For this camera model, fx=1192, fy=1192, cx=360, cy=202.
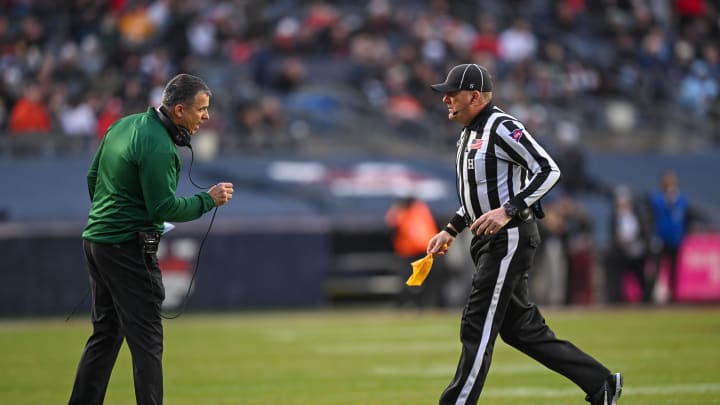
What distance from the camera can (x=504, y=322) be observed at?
301 inches

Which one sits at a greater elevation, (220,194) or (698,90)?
(698,90)

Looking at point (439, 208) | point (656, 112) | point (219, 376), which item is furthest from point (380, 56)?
point (219, 376)

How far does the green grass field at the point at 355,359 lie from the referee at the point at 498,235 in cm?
133

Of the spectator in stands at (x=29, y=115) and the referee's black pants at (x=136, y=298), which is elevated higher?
the spectator in stands at (x=29, y=115)

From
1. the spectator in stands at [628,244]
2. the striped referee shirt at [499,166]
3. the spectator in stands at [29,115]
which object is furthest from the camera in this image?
the spectator in stands at [29,115]

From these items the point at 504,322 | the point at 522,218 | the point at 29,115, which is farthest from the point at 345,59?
the point at 522,218

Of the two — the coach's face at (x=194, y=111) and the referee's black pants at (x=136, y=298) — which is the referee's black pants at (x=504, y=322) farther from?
the coach's face at (x=194, y=111)

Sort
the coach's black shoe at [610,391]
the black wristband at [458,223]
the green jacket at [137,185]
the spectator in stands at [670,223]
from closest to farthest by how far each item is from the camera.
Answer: the green jacket at [137,185]
the coach's black shoe at [610,391]
the black wristband at [458,223]
the spectator in stands at [670,223]

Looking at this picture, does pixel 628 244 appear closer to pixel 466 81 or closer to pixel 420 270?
pixel 420 270

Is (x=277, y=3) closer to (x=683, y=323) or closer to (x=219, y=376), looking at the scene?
(x=683, y=323)

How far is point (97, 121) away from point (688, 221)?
37.2 ft

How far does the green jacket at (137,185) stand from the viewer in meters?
6.89

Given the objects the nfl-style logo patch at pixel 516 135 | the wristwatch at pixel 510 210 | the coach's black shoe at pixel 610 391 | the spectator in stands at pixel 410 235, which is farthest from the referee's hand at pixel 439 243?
the spectator in stands at pixel 410 235

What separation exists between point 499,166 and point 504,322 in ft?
3.34
